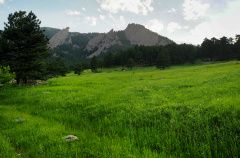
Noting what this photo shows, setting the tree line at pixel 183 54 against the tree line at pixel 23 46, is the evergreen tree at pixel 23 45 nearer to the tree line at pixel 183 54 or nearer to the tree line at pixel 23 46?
the tree line at pixel 23 46

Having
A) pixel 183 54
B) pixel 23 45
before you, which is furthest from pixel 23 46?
pixel 183 54

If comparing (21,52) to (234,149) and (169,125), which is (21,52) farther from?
(234,149)

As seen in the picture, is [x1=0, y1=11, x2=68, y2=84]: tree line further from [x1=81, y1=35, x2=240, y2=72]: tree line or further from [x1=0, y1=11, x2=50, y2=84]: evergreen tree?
[x1=81, y1=35, x2=240, y2=72]: tree line

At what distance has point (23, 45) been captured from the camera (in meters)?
21.6

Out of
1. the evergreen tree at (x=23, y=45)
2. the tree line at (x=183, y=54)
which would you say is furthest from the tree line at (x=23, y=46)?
the tree line at (x=183, y=54)

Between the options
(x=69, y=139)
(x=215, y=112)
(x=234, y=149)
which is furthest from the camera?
(x=215, y=112)

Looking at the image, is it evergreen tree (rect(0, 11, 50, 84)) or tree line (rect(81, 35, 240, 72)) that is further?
tree line (rect(81, 35, 240, 72))

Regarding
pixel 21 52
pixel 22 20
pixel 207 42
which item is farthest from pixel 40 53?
pixel 207 42

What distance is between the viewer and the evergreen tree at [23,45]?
20.7 m

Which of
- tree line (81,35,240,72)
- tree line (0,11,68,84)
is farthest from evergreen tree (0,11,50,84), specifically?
tree line (81,35,240,72)

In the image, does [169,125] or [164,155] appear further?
[169,125]

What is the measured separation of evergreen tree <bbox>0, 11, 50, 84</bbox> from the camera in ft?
67.8

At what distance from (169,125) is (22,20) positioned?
27995mm

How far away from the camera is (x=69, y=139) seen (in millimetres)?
5395
